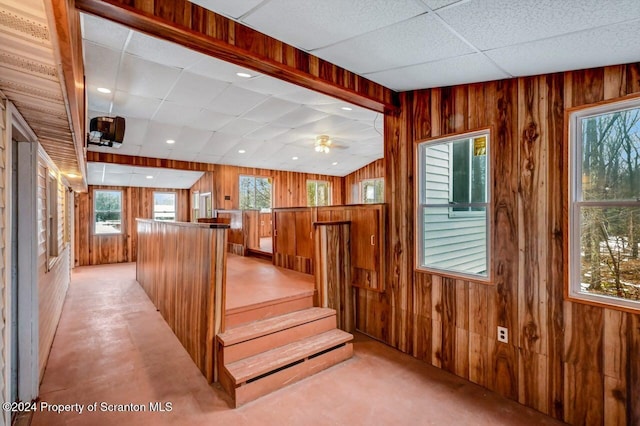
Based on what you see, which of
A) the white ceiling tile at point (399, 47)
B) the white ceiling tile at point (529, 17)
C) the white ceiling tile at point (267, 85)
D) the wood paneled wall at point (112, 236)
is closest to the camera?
the white ceiling tile at point (529, 17)

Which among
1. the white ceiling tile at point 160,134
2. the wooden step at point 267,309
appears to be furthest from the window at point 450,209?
the white ceiling tile at point 160,134

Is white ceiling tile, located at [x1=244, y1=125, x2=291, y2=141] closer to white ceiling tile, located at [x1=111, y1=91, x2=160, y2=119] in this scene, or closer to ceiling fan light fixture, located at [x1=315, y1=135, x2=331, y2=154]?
ceiling fan light fixture, located at [x1=315, y1=135, x2=331, y2=154]

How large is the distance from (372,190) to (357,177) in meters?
0.71

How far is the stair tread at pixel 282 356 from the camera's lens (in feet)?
8.00

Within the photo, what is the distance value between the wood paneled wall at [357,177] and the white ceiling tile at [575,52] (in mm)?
6640

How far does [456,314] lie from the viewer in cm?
287

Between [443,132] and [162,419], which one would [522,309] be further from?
[162,419]

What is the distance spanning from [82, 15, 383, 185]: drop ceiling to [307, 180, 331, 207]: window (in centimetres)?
173

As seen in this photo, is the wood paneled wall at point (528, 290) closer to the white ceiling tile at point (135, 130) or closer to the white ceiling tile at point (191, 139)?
the white ceiling tile at point (191, 139)

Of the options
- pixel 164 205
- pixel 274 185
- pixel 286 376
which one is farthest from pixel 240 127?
pixel 164 205

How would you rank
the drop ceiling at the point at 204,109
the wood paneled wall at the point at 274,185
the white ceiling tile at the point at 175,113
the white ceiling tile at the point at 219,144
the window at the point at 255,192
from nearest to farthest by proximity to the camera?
the drop ceiling at the point at 204,109 < the white ceiling tile at the point at 175,113 < the white ceiling tile at the point at 219,144 < the wood paneled wall at the point at 274,185 < the window at the point at 255,192

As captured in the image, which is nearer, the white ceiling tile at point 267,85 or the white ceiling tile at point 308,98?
the white ceiling tile at point 267,85

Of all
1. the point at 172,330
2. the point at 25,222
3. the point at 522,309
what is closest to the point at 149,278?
the point at 172,330

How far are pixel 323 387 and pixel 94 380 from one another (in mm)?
2019
